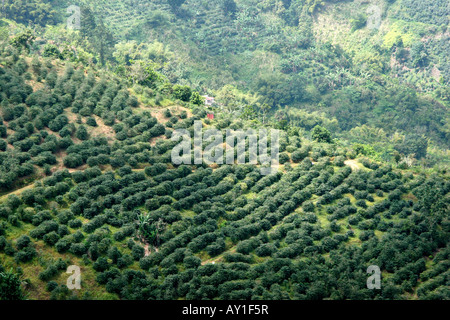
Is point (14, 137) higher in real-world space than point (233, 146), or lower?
higher

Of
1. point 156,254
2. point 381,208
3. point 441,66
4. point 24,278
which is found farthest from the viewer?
point 441,66

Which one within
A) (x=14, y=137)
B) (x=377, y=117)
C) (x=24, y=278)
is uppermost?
(x=14, y=137)

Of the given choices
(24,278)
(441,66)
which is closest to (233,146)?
(24,278)

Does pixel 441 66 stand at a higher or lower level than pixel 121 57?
lower

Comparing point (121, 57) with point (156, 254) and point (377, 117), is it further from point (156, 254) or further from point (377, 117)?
point (156, 254)

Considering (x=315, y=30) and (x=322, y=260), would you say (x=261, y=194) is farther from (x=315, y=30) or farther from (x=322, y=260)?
(x=315, y=30)

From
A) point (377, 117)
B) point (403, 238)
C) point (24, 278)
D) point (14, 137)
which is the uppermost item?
point (14, 137)

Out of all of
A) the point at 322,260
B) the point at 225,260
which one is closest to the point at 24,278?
the point at 225,260

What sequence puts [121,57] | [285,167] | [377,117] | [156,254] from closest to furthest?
[156,254] → [285,167] → [121,57] → [377,117]

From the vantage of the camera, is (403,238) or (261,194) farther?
(261,194)
